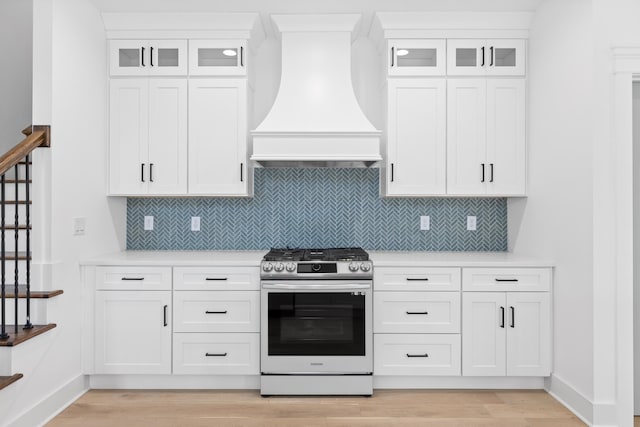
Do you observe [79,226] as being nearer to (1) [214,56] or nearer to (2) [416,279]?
(1) [214,56]

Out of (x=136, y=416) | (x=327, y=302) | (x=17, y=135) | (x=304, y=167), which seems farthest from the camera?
(x=17, y=135)

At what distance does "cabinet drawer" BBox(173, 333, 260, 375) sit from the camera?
3242mm

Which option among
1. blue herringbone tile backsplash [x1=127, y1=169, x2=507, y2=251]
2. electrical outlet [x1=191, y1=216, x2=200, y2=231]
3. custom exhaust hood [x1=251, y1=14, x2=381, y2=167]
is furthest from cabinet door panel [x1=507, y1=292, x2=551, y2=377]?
electrical outlet [x1=191, y1=216, x2=200, y2=231]

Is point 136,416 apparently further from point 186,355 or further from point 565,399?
point 565,399

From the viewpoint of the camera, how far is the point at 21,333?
2.62m

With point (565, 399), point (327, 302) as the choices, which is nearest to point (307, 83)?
point (327, 302)

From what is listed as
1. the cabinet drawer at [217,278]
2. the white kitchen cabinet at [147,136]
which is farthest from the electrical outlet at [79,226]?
the cabinet drawer at [217,278]

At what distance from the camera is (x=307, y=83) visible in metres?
3.57

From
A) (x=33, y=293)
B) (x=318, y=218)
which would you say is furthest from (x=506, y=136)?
(x=33, y=293)

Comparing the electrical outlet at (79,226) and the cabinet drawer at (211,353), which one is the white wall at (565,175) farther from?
the electrical outlet at (79,226)

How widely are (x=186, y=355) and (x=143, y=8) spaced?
2.59 metres

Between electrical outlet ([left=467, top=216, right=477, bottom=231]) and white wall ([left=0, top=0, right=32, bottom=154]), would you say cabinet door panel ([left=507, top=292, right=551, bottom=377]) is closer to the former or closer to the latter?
electrical outlet ([left=467, top=216, right=477, bottom=231])

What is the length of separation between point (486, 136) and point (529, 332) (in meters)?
1.48

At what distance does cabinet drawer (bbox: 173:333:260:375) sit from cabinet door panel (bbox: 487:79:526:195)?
2191 millimetres
